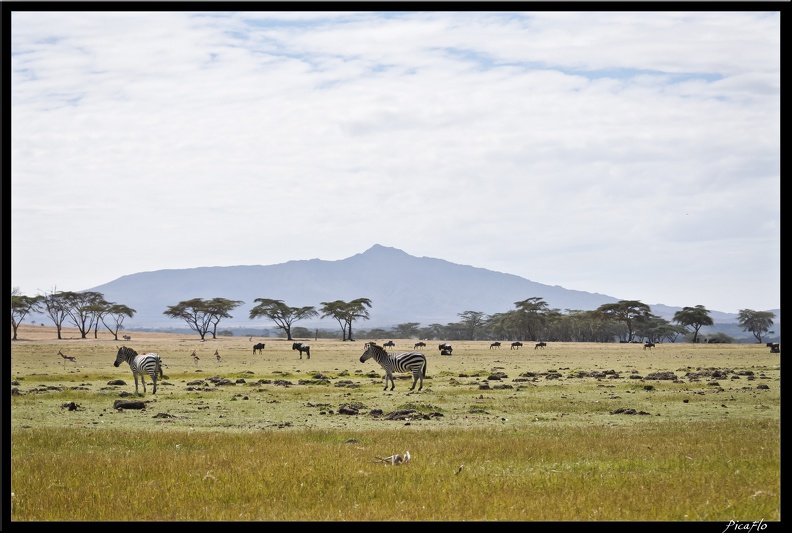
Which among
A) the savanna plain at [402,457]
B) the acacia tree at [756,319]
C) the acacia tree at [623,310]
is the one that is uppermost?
the acacia tree at [623,310]

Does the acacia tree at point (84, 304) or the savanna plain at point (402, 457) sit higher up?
the acacia tree at point (84, 304)

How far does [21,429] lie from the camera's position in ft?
75.3

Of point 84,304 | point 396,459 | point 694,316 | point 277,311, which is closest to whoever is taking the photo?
point 396,459

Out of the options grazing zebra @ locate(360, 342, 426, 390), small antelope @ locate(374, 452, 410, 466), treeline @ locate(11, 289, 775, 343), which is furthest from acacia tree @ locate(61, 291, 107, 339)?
small antelope @ locate(374, 452, 410, 466)

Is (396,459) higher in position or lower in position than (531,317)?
lower

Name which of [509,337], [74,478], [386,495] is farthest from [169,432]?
[509,337]

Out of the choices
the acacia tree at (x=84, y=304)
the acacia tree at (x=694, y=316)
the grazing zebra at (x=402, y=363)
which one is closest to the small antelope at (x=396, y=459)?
the grazing zebra at (x=402, y=363)

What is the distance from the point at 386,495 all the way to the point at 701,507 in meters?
5.11

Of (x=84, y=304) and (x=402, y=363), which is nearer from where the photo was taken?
(x=402, y=363)

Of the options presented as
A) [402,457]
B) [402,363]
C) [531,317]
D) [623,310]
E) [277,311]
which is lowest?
[402,457]

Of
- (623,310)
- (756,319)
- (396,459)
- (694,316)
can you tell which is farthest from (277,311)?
(396,459)

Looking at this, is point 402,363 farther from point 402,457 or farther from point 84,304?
point 84,304

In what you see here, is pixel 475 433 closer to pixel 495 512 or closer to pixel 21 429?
pixel 495 512

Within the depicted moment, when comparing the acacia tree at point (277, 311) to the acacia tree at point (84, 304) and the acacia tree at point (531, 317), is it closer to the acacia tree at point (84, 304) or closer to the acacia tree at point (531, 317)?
the acacia tree at point (84, 304)
